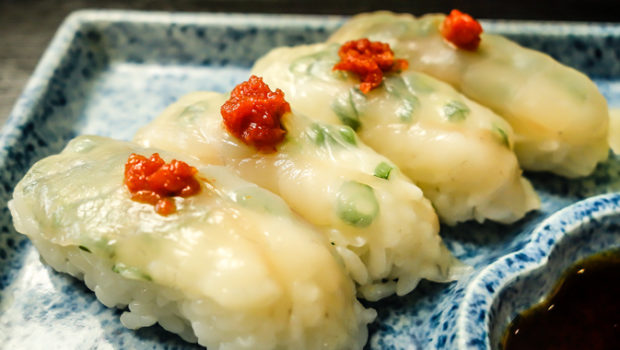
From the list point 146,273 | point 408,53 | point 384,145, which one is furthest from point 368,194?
point 408,53

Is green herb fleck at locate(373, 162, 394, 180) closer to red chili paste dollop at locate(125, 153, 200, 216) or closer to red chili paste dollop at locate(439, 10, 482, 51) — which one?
red chili paste dollop at locate(125, 153, 200, 216)

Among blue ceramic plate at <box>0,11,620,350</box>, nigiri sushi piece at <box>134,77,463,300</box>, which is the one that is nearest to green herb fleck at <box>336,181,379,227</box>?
A: nigiri sushi piece at <box>134,77,463,300</box>

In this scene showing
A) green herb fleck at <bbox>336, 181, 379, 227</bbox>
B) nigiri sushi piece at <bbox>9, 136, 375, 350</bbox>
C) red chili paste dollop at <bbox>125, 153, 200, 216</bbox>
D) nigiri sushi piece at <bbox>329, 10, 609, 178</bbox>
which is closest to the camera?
nigiri sushi piece at <bbox>9, 136, 375, 350</bbox>

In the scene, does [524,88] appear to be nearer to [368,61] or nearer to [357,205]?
[368,61]

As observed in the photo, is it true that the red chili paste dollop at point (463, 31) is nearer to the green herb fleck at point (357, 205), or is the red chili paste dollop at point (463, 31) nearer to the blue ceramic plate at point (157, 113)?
the blue ceramic plate at point (157, 113)

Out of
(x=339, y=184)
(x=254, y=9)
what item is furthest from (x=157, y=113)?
(x=254, y=9)
